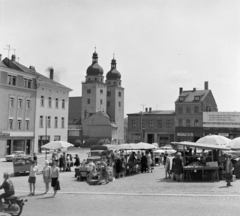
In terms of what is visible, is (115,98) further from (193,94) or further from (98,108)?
(193,94)

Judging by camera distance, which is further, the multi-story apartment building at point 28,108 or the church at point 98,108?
the church at point 98,108

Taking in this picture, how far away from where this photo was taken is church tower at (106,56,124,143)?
117 m

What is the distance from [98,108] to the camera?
113 m

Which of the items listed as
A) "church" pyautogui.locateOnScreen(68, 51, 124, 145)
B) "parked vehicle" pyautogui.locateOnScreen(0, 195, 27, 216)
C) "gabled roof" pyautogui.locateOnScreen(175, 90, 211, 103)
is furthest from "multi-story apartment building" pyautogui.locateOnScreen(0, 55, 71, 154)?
"church" pyautogui.locateOnScreen(68, 51, 124, 145)

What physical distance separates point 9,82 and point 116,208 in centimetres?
3782

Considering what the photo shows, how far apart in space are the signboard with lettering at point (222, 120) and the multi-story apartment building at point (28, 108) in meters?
32.4

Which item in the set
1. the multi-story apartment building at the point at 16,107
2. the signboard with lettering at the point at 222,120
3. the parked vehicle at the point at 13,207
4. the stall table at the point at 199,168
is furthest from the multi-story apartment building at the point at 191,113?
the parked vehicle at the point at 13,207

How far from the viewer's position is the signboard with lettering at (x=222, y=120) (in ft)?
241

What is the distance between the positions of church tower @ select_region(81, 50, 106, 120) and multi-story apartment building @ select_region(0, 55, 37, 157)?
6023 centimetres

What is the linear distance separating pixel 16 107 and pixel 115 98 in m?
74.6

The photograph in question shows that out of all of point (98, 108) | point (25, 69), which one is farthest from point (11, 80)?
point (98, 108)

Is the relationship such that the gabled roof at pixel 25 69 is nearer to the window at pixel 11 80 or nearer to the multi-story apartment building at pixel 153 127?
the window at pixel 11 80

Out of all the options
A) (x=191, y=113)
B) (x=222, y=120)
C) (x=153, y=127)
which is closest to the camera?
(x=222, y=120)

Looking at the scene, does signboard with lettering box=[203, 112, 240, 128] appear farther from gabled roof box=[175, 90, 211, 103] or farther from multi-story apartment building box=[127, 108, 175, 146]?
multi-story apartment building box=[127, 108, 175, 146]
